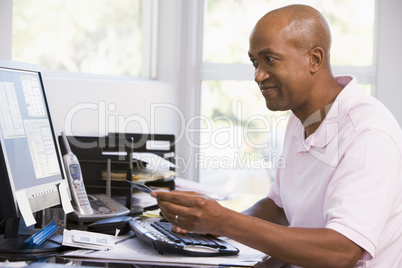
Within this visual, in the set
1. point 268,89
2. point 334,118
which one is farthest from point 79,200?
point 334,118

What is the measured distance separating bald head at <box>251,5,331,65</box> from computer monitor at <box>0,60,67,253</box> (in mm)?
676

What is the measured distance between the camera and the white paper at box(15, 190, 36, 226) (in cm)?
130

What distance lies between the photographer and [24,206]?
51.8 inches

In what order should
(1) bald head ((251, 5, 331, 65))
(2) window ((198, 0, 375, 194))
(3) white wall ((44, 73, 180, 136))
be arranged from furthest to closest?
(2) window ((198, 0, 375, 194))
(3) white wall ((44, 73, 180, 136))
(1) bald head ((251, 5, 331, 65))

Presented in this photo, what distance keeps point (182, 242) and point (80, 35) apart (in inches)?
63.4

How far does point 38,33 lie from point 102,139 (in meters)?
0.65

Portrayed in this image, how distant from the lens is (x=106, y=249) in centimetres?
141

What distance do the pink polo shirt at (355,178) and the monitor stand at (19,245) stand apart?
2.27 feet

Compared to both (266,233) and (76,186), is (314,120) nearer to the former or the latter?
(266,233)

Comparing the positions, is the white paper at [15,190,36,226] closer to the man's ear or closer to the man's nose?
the man's nose

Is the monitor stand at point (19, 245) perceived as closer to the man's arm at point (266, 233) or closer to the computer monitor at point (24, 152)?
the computer monitor at point (24, 152)

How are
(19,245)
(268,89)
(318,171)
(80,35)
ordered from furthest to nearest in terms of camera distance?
(80,35) → (268,89) → (318,171) → (19,245)

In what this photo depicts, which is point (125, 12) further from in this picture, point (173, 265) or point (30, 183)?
point (173, 265)

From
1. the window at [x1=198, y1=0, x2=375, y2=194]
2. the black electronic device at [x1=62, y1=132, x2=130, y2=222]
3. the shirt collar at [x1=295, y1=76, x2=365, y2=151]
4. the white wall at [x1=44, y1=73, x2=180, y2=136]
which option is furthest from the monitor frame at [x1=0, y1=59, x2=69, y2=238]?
the window at [x1=198, y1=0, x2=375, y2=194]
